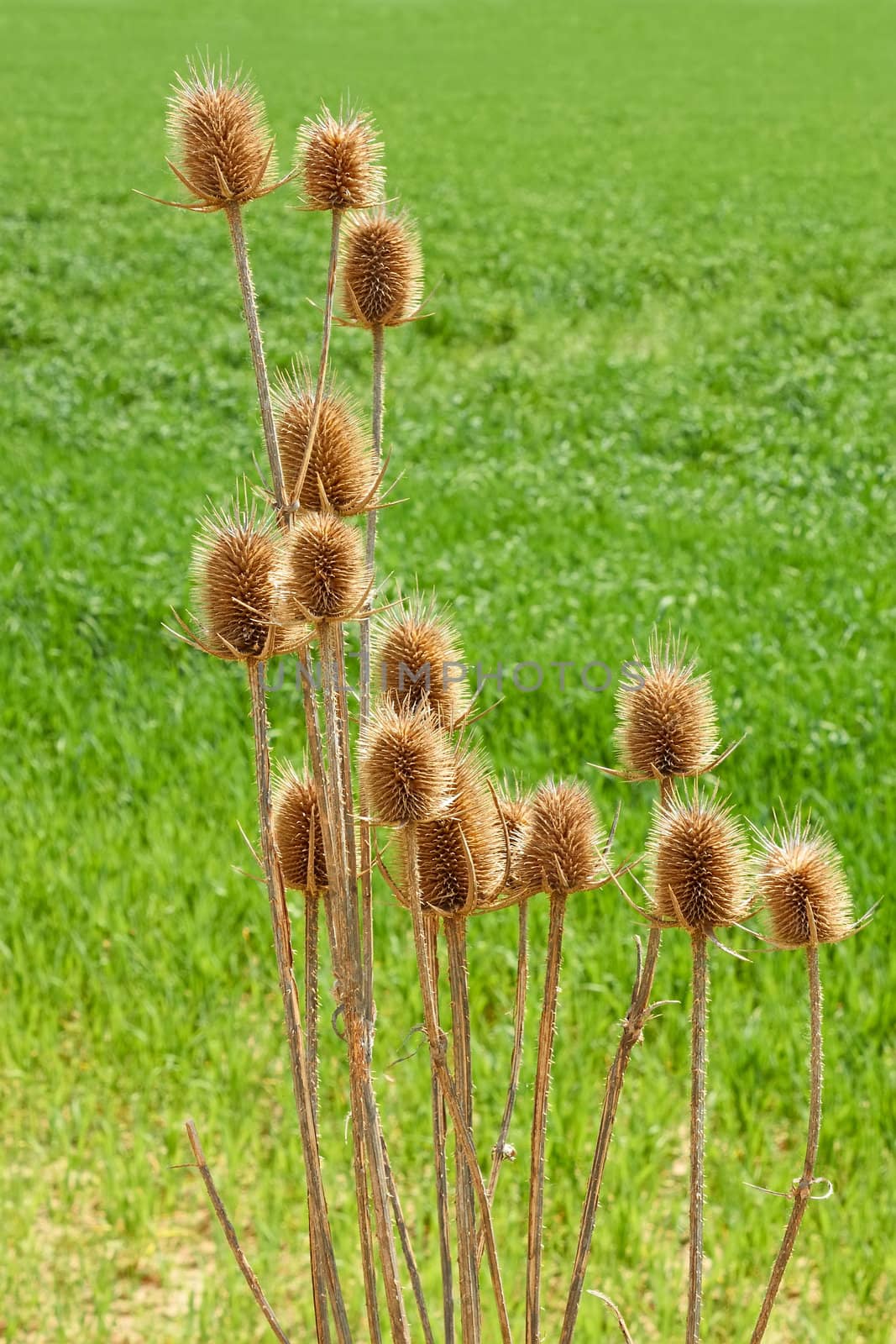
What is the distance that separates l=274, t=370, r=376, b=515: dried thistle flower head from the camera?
1.22 m

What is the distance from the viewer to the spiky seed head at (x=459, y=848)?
1.18 metres

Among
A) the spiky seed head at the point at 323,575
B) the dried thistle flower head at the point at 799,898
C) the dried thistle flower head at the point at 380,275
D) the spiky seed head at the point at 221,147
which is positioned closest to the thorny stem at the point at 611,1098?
the dried thistle flower head at the point at 799,898

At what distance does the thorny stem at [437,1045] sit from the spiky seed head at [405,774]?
0.7 inches

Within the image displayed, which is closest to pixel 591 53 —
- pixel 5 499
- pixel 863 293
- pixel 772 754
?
pixel 863 293

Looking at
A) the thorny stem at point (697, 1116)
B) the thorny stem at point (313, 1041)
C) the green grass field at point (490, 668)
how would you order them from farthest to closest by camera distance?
the green grass field at point (490, 668)
the thorny stem at point (313, 1041)
the thorny stem at point (697, 1116)

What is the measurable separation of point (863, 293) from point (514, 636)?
10.1 metres

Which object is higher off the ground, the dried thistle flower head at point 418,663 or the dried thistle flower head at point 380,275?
the dried thistle flower head at point 380,275

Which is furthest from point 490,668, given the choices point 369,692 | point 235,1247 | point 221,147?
point 221,147

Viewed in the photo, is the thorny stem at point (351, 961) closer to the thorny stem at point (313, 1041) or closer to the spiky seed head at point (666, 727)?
the thorny stem at point (313, 1041)

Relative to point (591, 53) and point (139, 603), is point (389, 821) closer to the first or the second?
point (139, 603)

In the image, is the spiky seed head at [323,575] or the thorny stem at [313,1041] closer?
the spiky seed head at [323,575]

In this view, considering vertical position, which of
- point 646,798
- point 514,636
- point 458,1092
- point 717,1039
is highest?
point 514,636

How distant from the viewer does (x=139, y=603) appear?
6.91m

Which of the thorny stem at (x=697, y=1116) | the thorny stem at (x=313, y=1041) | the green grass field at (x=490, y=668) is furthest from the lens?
the green grass field at (x=490, y=668)
